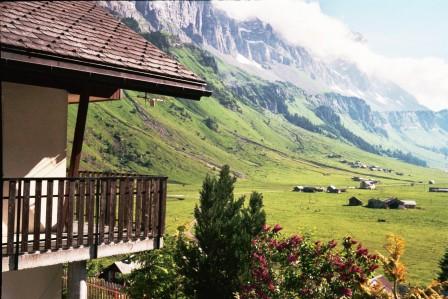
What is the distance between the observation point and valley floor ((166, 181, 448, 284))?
302ft

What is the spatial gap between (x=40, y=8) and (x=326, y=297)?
10.9 metres

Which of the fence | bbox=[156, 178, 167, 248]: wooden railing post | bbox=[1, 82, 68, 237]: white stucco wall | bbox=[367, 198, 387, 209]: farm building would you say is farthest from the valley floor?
bbox=[1, 82, 68, 237]: white stucco wall

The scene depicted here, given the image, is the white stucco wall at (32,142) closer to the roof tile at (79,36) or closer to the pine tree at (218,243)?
the roof tile at (79,36)

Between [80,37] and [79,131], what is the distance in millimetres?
2832

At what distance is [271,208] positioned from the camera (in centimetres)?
15462

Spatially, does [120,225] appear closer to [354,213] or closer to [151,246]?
[151,246]

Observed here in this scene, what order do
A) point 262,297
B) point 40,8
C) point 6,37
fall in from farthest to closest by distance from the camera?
point 262,297
point 40,8
point 6,37

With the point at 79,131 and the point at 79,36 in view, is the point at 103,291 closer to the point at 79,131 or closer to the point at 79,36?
the point at 79,131

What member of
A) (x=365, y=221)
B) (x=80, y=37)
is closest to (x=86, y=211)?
(x=80, y=37)

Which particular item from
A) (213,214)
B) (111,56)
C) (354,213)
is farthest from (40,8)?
(354,213)

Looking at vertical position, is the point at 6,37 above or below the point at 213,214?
above

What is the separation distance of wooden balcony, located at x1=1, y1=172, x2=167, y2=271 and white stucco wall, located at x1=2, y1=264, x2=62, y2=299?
3.14ft

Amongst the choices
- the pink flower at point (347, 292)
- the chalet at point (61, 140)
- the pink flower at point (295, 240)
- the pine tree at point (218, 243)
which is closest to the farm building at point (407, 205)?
the pine tree at point (218, 243)

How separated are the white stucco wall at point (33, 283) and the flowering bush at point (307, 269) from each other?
23.0 feet
